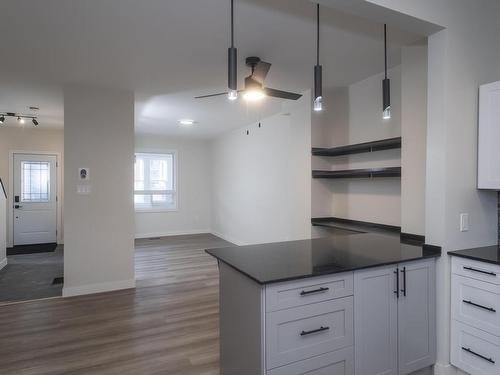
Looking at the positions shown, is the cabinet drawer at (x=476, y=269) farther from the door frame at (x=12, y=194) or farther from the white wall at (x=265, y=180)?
the door frame at (x=12, y=194)

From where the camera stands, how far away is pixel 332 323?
1.79 metres

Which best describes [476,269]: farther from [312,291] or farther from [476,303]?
[312,291]

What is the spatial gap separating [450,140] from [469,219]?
1.94ft

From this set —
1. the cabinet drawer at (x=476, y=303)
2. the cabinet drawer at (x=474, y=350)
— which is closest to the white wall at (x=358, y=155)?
the cabinet drawer at (x=476, y=303)

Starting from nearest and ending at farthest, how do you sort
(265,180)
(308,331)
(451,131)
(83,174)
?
(308,331) → (451,131) → (83,174) → (265,180)

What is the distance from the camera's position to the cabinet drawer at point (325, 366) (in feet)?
5.45

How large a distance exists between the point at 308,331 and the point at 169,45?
98.3 inches

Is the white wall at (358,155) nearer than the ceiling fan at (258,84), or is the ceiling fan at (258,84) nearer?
the ceiling fan at (258,84)

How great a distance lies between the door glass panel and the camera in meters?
6.96

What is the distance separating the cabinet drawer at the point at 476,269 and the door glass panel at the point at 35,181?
7.71m

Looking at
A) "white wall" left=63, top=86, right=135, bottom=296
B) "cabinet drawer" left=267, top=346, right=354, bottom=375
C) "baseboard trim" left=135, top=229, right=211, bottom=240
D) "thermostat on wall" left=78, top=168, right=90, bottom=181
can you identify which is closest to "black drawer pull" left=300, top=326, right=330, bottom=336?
"cabinet drawer" left=267, top=346, right=354, bottom=375

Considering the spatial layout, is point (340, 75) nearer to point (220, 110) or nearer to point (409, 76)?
point (409, 76)

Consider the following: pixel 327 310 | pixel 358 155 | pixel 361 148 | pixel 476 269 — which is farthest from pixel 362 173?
pixel 327 310

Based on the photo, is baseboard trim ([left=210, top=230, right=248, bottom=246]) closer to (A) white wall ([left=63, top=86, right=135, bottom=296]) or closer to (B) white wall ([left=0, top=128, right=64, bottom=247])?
(A) white wall ([left=63, top=86, right=135, bottom=296])
